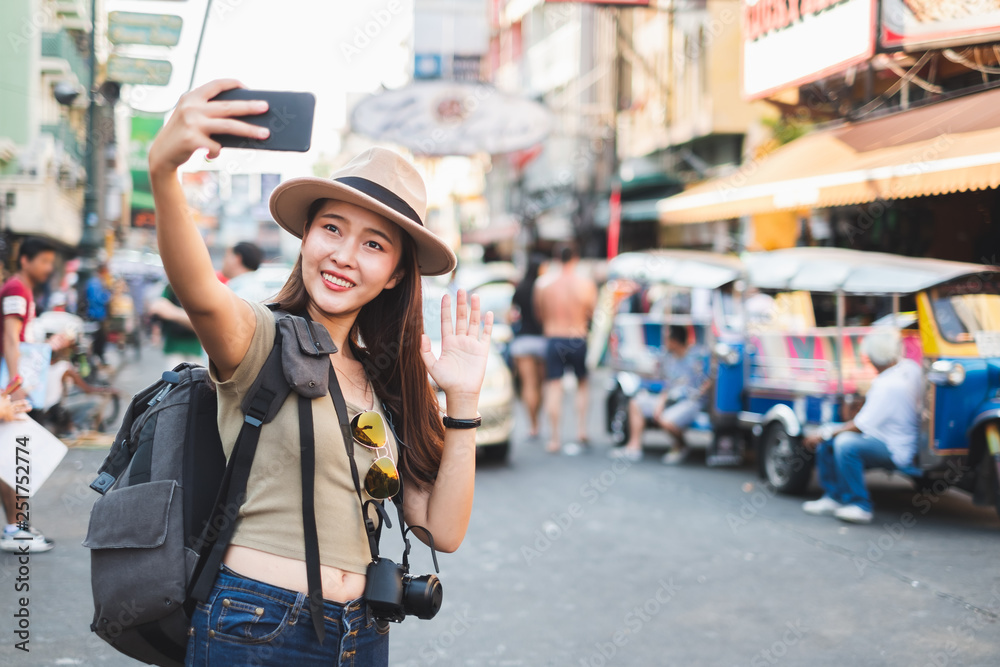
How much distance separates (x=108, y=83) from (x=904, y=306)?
30.5ft

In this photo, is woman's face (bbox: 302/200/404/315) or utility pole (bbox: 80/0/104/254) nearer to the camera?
woman's face (bbox: 302/200/404/315)

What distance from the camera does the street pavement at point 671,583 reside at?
4598 mm

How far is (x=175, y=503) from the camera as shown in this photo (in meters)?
1.91

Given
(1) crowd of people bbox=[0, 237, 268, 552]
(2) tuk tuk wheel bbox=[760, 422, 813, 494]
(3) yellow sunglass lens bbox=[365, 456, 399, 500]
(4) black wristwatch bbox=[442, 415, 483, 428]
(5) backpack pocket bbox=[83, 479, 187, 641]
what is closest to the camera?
(5) backpack pocket bbox=[83, 479, 187, 641]

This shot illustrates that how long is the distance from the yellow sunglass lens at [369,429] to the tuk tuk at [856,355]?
5.83 m

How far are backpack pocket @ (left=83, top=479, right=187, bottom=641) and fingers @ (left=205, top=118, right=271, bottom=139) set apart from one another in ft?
2.33

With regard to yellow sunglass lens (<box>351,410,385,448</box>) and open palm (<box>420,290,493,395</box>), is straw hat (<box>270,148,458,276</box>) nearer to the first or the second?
open palm (<box>420,290,493,395</box>)

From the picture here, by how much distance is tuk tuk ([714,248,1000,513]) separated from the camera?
22.6 ft

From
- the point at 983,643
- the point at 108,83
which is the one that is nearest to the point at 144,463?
the point at 983,643

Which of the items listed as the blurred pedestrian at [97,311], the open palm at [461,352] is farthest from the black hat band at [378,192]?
the blurred pedestrian at [97,311]

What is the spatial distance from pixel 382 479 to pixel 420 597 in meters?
0.30

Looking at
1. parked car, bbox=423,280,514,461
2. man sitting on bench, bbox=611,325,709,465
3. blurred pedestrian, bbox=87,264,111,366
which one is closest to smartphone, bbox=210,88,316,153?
parked car, bbox=423,280,514,461

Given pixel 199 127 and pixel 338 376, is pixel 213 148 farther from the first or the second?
pixel 338 376

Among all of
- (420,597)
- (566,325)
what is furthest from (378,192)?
(566,325)
